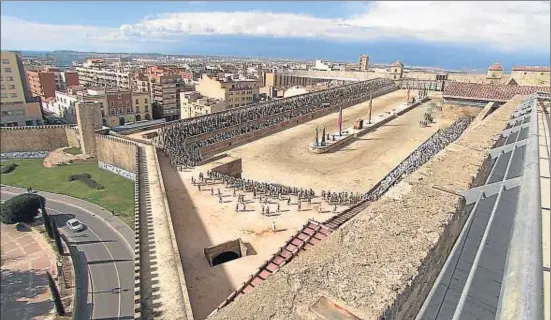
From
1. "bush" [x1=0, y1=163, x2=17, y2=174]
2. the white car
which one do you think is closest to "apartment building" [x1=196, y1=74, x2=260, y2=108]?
"bush" [x1=0, y1=163, x2=17, y2=174]

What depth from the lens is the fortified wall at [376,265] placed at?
2367 mm

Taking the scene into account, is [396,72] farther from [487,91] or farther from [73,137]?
[73,137]

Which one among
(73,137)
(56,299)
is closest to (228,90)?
(73,137)

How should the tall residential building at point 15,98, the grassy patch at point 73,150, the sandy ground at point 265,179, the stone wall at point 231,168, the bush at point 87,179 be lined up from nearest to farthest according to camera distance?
the sandy ground at point 265,179, the stone wall at point 231,168, the bush at point 87,179, the grassy patch at point 73,150, the tall residential building at point 15,98

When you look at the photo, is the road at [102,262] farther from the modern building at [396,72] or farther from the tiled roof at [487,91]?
the modern building at [396,72]

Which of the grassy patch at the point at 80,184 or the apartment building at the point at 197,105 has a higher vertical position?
the apartment building at the point at 197,105

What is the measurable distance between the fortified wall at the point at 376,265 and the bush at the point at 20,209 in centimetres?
2231

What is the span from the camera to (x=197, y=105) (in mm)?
36344

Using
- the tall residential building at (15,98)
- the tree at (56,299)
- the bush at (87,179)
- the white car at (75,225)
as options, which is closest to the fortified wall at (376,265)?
the tree at (56,299)

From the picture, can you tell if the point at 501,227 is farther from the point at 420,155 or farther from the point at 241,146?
the point at 241,146

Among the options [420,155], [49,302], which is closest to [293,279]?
[49,302]

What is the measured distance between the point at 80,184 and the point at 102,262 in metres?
10.2

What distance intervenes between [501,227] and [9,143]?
36.2m

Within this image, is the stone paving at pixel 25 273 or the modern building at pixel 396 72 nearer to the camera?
the stone paving at pixel 25 273
